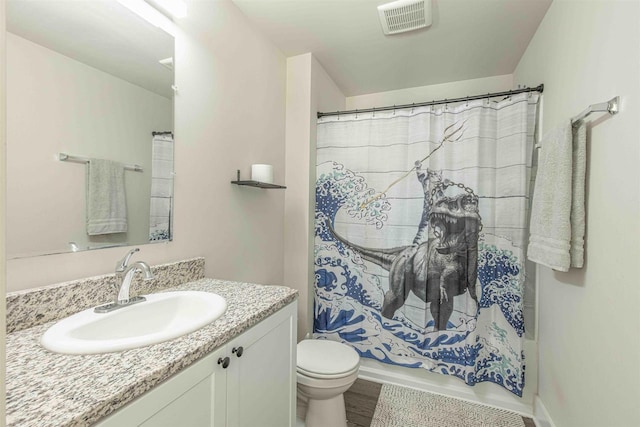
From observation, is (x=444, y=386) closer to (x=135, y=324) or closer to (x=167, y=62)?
(x=135, y=324)

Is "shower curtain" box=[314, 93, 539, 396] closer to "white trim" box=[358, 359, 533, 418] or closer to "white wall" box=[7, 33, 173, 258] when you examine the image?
"white trim" box=[358, 359, 533, 418]

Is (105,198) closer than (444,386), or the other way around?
(105,198)

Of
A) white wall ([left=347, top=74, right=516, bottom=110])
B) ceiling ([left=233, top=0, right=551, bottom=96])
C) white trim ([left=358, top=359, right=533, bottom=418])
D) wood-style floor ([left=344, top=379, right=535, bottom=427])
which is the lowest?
wood-style floor ([left=344, top=379, right=535, bottom=427])

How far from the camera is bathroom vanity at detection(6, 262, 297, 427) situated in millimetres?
520

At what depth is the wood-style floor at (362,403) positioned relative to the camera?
1.68 metres

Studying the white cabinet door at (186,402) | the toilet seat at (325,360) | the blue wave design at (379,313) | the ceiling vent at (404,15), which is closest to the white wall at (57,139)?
the white cabinet door at (186,402)

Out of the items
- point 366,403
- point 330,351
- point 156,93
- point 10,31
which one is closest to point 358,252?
point 330,351

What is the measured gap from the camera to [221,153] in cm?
156

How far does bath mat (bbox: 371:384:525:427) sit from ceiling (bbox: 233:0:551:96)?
2383 mm

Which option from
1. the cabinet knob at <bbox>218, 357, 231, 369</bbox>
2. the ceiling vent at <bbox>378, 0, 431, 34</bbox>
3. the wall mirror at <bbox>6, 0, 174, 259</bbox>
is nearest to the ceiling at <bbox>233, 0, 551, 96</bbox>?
the ceiling vent at <bbox>378, 0, 431, 34</bbox>

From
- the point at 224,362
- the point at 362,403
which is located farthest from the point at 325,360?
the point at 224,362

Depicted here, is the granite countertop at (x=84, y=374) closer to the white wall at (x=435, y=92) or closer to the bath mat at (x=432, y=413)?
the bath mat at (x=432, y=413)

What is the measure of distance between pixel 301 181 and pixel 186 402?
63.7 inches

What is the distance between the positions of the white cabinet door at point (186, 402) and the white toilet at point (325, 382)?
29.2 inches
